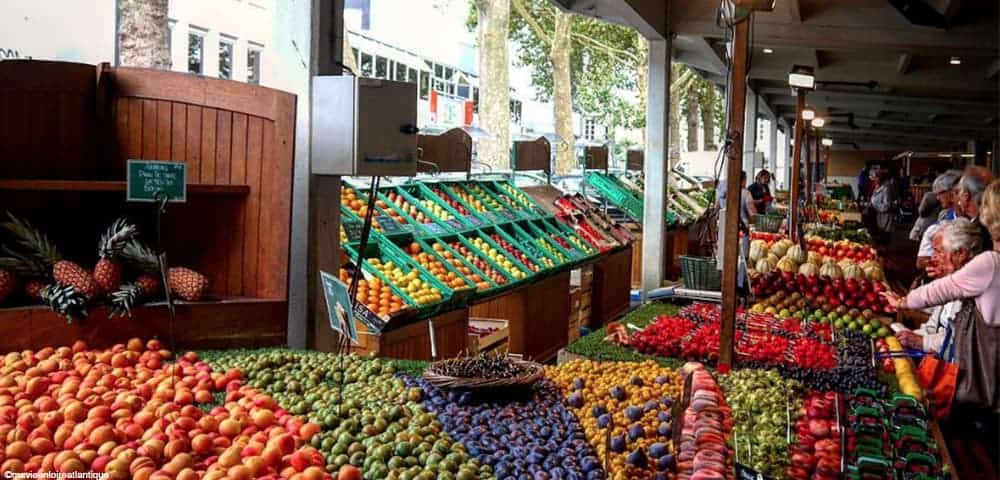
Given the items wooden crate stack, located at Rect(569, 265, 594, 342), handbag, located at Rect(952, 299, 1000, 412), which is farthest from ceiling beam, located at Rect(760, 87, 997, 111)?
handbag, located at Rect(952, 299, 1000, 412)

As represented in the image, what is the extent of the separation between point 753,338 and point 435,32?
3015 cm

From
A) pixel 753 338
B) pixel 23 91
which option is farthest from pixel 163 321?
pixel 753 338

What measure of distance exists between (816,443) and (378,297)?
10.7 feet

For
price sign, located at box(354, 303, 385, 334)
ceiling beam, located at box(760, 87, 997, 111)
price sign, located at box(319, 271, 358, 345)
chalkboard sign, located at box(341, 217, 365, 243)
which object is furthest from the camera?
ceiling beam, located at box(760, 87, 997, 111)

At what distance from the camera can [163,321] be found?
4371mm

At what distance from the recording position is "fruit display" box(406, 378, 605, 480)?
3.01 m

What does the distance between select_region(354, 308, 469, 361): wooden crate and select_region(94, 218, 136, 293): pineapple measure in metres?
1.68

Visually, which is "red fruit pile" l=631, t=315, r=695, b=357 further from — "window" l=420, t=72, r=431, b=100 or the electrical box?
"window" l=420, t=72, r=431, b=100

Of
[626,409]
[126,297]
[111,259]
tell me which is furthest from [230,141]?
[626,409]

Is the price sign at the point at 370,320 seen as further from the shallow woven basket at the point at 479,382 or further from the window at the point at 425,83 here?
the window at the point at 425,83

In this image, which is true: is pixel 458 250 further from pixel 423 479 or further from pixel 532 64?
pixel 532 64

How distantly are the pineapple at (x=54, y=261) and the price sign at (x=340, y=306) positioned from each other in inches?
45.1

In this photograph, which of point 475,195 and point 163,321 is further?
point 475,195

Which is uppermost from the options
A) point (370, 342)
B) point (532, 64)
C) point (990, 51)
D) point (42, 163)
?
point (532, 64)
